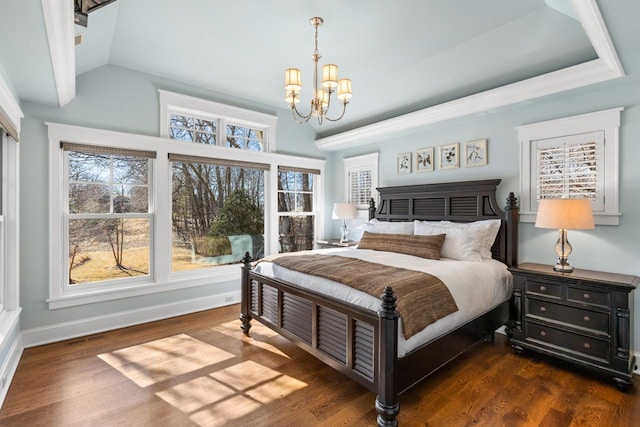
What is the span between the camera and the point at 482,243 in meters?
3.33

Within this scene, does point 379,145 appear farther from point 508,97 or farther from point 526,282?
point 526,282

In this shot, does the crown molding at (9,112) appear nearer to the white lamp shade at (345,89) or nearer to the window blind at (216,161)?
the window blind at (216,161)

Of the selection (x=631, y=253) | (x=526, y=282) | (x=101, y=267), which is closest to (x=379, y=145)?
(x=526, y=282)

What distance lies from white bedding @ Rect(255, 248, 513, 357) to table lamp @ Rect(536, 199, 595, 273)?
1.73 feet

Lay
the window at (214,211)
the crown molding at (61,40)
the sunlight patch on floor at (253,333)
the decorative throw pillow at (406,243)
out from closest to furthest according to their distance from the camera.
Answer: the crown molding at (61,40)
the sunlight patch on floor at (253,333)
the decorative throw pillow at (406,243)
the window at (214,211)

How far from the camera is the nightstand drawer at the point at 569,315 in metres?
2.45

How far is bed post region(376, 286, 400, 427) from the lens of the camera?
1882mm

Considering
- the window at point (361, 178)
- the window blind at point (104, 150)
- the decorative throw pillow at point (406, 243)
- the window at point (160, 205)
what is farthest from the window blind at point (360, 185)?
the window blind at point (104, 150)

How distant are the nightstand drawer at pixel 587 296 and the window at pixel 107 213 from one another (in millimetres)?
4304

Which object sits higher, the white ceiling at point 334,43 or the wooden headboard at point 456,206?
the white ceiling at point 334,43

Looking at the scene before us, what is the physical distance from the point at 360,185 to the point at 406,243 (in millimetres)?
1860

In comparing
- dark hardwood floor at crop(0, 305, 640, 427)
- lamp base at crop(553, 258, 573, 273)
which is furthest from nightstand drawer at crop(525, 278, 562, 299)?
dark hardwood floor at crop(0, 305, 640, 427)

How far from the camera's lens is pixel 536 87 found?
2.98 metres

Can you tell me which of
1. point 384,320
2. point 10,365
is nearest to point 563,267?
point 384,320
